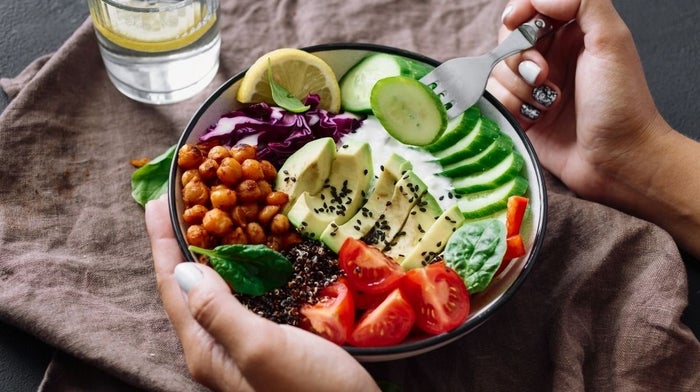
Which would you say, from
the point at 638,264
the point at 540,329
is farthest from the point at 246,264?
the point at 638,264

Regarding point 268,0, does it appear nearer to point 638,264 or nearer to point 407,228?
point 407,228

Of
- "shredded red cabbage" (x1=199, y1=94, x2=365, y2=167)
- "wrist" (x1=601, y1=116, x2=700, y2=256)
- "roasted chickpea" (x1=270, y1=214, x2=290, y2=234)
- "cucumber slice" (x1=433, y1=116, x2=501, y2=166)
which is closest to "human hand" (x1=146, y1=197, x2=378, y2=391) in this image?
"roasted chickpea" (x1=270, y1=214, x2=290, y2=234)

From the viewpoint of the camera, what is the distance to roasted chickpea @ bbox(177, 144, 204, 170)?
244cm

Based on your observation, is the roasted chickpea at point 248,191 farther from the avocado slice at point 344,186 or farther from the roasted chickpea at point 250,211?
the avocado slice at point 344,186

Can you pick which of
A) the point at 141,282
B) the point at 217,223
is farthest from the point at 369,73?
the point at 141,282

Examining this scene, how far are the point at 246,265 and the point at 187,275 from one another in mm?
208

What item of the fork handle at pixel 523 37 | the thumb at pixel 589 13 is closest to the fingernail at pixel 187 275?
the fork handle at pixel 523 37

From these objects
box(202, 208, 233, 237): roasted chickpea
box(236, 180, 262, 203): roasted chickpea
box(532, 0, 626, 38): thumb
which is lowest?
box(202, 208, 233, 237): roasted chickpea

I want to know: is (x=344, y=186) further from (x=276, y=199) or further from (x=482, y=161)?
(x=482, y=161)

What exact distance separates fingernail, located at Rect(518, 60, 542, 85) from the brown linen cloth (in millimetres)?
408

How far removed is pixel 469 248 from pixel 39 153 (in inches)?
61.7

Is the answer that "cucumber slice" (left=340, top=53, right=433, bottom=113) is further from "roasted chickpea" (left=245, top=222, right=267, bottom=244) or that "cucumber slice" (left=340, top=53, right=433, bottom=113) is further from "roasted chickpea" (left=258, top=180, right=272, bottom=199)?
"roasted chickpea" (left=245, top=222, right=267, bottom=244)

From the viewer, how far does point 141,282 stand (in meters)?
2.63

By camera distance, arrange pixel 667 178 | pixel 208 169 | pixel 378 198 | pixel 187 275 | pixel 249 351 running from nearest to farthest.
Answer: pixel 249 351 < pixel 187 275 < pixel 208 169 < pixel 378 198 < pixel 667 178
